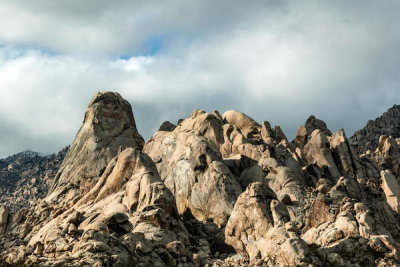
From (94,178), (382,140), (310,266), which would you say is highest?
(382,140)

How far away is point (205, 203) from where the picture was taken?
87688 millimetres

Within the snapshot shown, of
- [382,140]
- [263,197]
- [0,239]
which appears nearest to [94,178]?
[0,239]

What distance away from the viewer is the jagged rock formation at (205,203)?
6312cm

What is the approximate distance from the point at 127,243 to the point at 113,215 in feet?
33.3

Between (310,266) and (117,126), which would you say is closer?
(310,266)

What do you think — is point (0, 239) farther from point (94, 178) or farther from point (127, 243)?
point (127, 243)

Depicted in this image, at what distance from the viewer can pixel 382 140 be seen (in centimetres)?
15088

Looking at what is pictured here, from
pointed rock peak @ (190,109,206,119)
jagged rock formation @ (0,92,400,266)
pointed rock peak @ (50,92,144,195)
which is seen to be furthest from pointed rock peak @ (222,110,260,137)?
pointed rock peak @ (50,92,144,195)

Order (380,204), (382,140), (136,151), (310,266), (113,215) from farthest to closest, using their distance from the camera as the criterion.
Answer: (382,140) → (136,151) → (380,204) → (113,215) → (310,266)

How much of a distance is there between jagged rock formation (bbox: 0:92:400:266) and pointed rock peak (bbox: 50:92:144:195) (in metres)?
0.29

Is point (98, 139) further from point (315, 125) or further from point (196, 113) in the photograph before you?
point (315, 125)

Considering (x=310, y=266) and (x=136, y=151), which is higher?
(x=136, y=151)

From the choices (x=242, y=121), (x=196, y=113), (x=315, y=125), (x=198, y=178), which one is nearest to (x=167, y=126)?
(x=196, y=113)

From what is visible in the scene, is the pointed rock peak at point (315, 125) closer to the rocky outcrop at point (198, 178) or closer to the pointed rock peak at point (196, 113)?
the pointed rock peak at point (196, 113)
